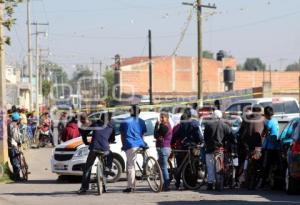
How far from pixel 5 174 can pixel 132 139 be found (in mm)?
5504

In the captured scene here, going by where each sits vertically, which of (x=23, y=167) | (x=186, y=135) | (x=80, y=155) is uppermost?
(x=186, y=135)

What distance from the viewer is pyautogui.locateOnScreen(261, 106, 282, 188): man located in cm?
1677

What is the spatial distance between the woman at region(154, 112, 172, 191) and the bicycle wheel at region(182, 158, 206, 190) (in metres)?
0.43

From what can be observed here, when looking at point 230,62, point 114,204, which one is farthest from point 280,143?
point 230,62

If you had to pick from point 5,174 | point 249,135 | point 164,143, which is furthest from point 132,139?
point 5,174

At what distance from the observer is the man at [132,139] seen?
54.0ft

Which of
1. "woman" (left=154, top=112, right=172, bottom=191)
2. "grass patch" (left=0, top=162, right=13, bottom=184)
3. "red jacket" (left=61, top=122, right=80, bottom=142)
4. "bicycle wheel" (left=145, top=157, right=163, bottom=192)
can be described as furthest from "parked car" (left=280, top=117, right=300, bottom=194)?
"red jacket" (left=61, top=122, right=80, bottom=142)

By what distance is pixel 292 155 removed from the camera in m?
15.0

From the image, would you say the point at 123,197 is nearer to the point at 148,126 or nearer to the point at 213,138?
the point at 213,138

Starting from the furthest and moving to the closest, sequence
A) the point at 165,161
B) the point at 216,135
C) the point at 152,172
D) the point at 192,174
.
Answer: the point at 192,174
the point at 165,161
the point at 216,135
the point at 152,172

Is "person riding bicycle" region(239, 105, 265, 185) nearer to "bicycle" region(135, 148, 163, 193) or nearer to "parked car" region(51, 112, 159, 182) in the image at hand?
"bicycle" region(135, 148, 163, 193)

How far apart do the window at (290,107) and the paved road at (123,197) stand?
12.7 metres

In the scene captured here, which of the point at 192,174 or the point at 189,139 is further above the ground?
the point at 189,139

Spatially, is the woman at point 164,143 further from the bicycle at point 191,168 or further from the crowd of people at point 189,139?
the bicycle at point 191,168
